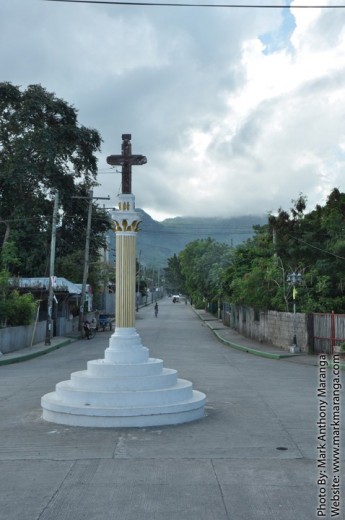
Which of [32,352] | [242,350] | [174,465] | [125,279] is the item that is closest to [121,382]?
[125,279]

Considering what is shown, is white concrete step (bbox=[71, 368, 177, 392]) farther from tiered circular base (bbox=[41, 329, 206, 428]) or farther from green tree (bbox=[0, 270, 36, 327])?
green tree (bbox=[0, 270, 36, 327])

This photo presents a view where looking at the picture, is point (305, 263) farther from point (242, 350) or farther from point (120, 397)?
point (120, 397)

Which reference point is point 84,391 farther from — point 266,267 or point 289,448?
point 266,267

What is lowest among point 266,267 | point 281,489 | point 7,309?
point 281,489

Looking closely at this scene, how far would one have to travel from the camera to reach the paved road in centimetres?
639

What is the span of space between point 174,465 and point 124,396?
2.96 metres

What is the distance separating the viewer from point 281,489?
702 cm

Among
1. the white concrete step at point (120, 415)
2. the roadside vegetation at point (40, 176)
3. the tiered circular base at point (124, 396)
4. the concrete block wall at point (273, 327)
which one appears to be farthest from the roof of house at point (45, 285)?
the white concrete step at point (120, 415)

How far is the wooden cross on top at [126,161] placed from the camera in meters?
12.9

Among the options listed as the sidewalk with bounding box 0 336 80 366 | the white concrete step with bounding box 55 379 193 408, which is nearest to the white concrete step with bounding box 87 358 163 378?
the white concrete step with bounding box 55 379 193 408

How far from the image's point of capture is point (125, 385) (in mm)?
11141

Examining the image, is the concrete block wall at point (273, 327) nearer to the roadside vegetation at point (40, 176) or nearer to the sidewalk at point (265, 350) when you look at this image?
the sidewalk at point (265, 350)

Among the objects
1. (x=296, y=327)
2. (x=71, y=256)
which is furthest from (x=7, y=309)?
(x=71, y=256)

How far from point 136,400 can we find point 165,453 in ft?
7.41
